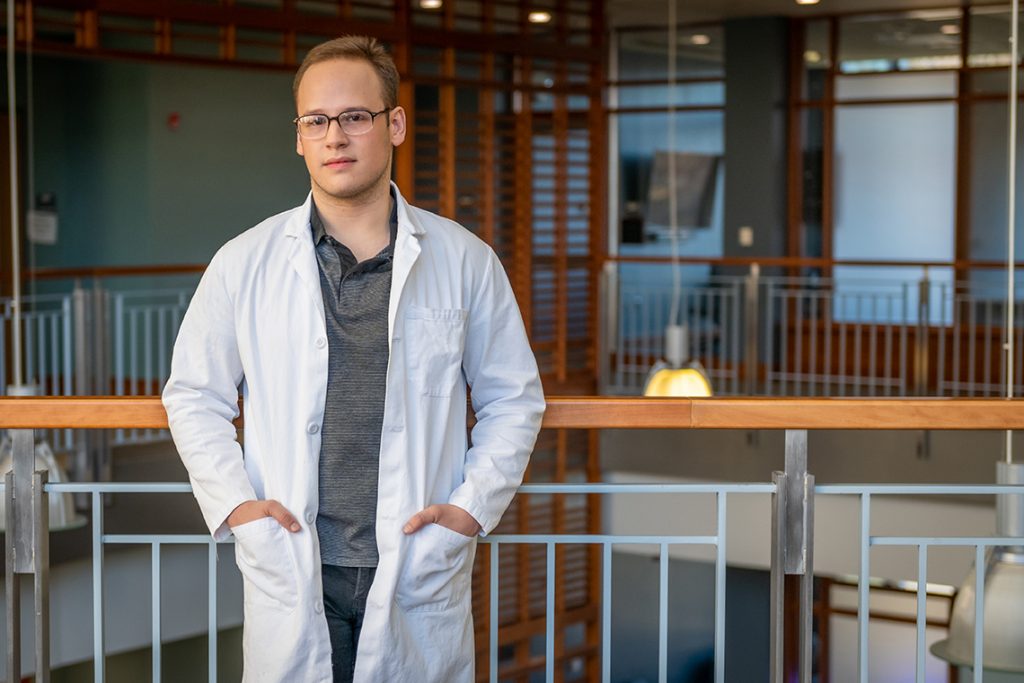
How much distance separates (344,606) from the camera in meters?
2.04

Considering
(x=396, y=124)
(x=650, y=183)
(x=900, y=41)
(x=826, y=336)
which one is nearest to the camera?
(x=396, y=124)

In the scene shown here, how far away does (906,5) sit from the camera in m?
9.81

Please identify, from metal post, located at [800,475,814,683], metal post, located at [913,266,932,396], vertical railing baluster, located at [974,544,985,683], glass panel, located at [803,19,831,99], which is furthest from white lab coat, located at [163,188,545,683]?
glass panel, located at [803,19,831,99]

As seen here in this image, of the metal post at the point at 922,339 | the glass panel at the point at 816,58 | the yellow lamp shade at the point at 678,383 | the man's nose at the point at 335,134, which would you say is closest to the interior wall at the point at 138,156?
the glass panel at the point at 816,58

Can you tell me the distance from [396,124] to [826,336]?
24.9ft

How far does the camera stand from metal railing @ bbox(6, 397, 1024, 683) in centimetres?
228

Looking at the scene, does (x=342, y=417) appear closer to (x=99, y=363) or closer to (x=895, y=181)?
(x=99, y=363)

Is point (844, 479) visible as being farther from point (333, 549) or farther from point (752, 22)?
point (333, 549)

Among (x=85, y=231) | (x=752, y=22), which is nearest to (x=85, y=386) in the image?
(x=85, y=231)

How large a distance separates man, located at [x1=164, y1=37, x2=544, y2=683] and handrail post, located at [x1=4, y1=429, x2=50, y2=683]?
1.21 feet

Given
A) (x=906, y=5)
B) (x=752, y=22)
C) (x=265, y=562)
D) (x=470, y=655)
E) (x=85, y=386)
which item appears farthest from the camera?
(x=752, y=22)

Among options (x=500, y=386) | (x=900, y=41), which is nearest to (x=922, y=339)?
(x=900, y=41)

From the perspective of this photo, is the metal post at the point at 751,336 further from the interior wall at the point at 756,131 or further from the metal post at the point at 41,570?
the metal post at the point at 41,570

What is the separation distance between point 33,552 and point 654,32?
946 centimetres
